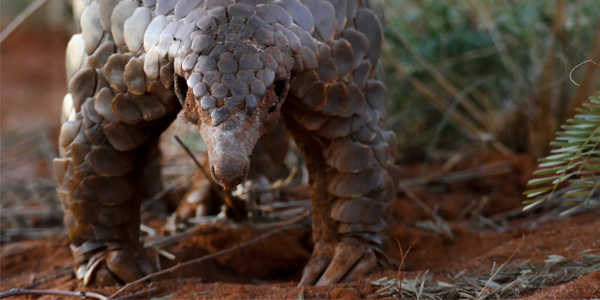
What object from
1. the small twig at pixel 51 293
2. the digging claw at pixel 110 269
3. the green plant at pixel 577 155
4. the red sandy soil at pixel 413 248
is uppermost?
the green plant at pixel 577 155

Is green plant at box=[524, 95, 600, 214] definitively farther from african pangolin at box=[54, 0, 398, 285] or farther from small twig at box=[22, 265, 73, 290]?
small twig at box=[22, 265, 73, 290]

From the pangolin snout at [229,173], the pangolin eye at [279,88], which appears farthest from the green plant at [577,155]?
the pangolin snout at [229,173]

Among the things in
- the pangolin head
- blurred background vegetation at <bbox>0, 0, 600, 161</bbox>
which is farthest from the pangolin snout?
blurred background vegetation at <bbox>0, 0, 600, 161</bbox>

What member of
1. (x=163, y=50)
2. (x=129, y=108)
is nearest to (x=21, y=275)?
(x=129, y=108)

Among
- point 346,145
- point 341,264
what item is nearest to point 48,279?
point 341,264

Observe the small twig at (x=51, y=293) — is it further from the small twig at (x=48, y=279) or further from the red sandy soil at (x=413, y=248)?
the small twig at (x=48, y=279)

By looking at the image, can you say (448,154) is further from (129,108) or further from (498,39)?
(129,108)
